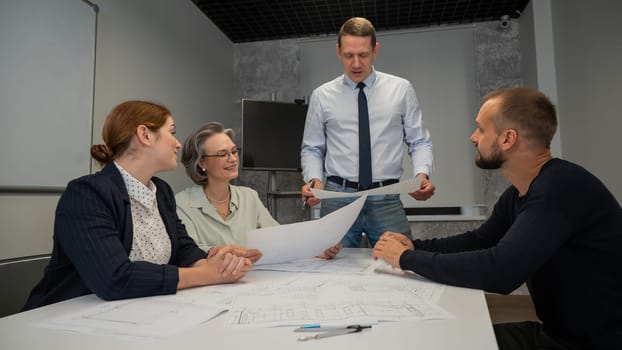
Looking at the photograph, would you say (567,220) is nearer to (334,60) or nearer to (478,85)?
(478,85)

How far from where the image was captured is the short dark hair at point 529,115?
1.14 meters

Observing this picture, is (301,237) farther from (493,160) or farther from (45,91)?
(45,91)

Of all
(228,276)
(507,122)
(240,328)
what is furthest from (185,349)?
(507,122)

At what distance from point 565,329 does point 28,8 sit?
2502 millimetres

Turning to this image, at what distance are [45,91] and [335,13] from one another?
9.00 ft

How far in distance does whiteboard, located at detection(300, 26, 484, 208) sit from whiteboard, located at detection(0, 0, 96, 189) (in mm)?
2864

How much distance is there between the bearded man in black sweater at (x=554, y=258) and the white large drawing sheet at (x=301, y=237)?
0.70 ft

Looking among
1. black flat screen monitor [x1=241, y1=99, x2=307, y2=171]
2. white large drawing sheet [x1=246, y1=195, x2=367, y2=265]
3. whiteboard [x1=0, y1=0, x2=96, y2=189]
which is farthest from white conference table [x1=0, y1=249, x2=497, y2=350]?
black flat screen monitor [x1=241, y1=99, x2=307, y2=171]

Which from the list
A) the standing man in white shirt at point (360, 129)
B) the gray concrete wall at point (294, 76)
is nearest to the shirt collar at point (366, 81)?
the standing man in white shirt at point (360, 129)

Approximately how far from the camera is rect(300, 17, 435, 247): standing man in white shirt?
1922mm

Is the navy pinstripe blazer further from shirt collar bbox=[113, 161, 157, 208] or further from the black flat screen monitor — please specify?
the black flat screen monitor

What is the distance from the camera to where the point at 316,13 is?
399cm

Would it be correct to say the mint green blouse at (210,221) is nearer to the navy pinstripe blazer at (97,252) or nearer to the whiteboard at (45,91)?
the navy pinstripe blazer at (97,252)

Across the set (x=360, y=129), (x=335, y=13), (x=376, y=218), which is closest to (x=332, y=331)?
(x=376, y=218)
